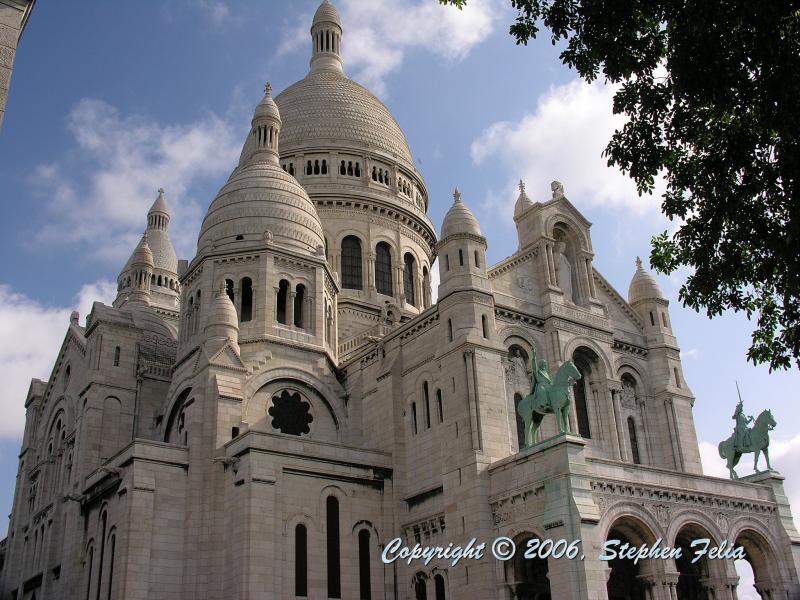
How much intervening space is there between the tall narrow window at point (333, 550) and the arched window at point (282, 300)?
10.3 metres

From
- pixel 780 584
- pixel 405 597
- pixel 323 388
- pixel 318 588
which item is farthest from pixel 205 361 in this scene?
pixel 780 584

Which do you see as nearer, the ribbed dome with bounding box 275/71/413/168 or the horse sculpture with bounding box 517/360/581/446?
the horse sculpture with bounding box 517/360/581/446

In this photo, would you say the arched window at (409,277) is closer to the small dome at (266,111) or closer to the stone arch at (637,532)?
the small dome at (266,111)

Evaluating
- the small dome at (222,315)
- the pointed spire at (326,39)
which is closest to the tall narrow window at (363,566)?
the small dome at (222,315)

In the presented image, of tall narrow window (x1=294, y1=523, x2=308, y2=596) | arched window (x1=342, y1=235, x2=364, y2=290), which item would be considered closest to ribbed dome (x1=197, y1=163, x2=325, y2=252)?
arched window (x1=342, y1=235, x2=364, y2=290)

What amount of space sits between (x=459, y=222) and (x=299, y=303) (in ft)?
32.5

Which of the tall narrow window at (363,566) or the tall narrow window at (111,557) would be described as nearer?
the tall narrow window at (111,557)

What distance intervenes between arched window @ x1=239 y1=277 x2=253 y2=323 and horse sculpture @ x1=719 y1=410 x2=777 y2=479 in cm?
2289

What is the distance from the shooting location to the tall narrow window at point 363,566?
116ft

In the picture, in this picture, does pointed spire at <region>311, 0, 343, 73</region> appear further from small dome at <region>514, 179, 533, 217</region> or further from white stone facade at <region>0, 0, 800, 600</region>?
small dome at <region>514, 179, 533, 217</region>

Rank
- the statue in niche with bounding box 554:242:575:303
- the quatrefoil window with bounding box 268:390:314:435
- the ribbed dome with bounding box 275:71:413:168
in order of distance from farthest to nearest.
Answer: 1. the ribbed dome with bounding box 275:71:413:168
2. the statue in niche with bounding box 554:242:575:303
3. the quatrefoil window with bounding box 268:390:314:435

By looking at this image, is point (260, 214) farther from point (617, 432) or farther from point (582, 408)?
point (617, 432)

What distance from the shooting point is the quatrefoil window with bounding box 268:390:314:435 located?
39.7 meters

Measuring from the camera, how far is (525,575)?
31.6 meters
